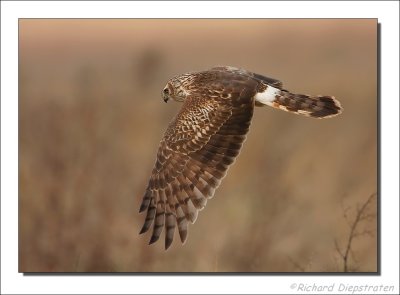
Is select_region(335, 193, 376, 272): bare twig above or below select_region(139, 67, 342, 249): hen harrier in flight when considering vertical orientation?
below

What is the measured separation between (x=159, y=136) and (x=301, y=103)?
145 centimetres

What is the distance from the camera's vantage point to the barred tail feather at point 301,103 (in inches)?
455

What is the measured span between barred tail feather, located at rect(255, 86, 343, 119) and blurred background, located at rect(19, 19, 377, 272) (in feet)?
1.55

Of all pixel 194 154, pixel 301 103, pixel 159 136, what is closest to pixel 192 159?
pixel 194 154

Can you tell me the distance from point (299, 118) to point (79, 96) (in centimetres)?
140

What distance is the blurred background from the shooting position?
12055 mm

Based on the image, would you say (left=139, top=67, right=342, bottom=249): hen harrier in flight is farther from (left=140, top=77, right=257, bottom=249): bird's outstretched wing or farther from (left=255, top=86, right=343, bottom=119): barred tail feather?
(left=255, top=86, right=343, bottom=119): barred tail feather

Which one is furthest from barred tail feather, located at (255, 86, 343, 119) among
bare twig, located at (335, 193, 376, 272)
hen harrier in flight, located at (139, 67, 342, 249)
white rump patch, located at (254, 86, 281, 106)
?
bare twig, located at (335, 193, 376, 272)

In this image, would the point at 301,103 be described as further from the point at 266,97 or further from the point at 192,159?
the point at 192,159

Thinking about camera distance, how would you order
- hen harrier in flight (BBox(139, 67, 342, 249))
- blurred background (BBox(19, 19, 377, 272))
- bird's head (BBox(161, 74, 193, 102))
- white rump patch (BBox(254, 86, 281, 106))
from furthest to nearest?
blurred background (BBox(19, 19, 377, 272)) → bird's head (BBox(161, 74, 193, 102)) → white rump patch (BBox(254, 86, 281, 106)) → hen harrier in flight (BBox(139, 67, 342, 249))

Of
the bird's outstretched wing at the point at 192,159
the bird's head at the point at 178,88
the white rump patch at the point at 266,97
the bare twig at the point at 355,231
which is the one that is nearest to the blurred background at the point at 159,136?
the bare twig at the point at 355,231

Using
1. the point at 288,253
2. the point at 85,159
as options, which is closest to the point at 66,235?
the point at 85,159

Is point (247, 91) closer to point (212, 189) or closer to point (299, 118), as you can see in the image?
point (212, 189)

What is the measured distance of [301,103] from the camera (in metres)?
11.6
